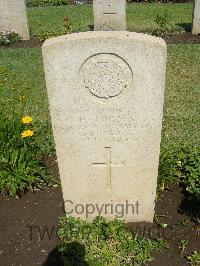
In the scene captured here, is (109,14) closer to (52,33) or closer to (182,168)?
(52,33)

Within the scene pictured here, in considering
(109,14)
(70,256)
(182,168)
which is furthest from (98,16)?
(70,256)

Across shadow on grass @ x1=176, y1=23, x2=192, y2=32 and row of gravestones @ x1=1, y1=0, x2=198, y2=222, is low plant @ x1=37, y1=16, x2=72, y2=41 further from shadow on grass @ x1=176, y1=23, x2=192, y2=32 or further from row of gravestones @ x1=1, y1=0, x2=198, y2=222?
row of gravestones @ x1=1, y1=0, x2=198, y2=222

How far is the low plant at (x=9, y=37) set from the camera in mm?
10344

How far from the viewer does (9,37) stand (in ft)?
34.4

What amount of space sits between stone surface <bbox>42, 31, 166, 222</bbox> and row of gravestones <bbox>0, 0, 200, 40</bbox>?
7719 mm

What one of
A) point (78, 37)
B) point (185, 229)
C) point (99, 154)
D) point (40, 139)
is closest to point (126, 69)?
point (78, 37)

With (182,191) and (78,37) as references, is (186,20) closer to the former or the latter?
(182,191)

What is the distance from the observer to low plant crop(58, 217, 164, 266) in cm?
333

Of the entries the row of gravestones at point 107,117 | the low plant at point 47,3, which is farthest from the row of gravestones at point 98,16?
the row of gravestones at point 107,117

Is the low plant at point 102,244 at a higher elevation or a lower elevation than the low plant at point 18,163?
lower

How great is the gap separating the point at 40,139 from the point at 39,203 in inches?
58.0

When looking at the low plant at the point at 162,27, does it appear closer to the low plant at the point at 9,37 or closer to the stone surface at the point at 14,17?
the stone surface at the point at 14,17

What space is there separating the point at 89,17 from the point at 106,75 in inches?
443

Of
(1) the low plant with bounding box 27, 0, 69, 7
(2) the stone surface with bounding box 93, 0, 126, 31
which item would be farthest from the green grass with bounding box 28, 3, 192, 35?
(2) the stone surface with bounding box 93, 0, 126, 31
